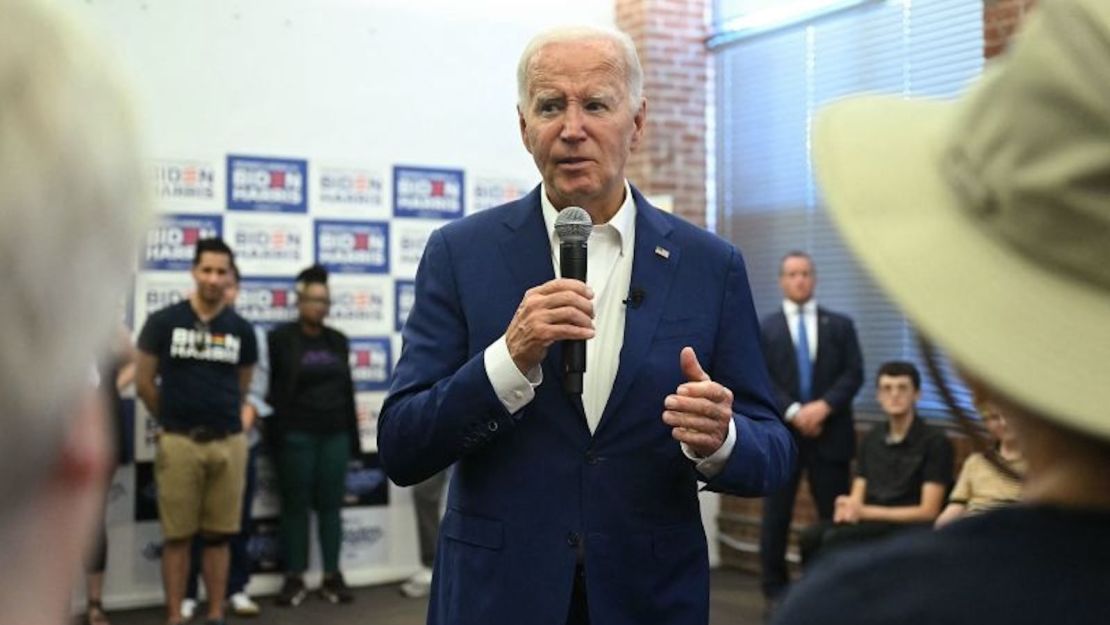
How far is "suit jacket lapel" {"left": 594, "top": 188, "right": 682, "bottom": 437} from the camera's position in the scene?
Answer: 2062 millimetres

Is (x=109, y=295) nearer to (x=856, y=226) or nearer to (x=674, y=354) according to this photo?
(x=856, y=226)

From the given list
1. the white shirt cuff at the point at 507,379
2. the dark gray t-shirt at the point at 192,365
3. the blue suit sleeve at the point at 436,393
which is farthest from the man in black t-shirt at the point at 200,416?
the white shirt cuff at the point at 507,379

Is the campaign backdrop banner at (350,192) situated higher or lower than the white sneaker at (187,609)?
higher

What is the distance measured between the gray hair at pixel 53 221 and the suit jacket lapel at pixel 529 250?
1.52 m

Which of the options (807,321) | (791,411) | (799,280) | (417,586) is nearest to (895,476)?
(791,411)

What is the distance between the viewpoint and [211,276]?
6.08 meters

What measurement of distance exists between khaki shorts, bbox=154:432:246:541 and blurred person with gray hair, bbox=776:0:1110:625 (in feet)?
18.7

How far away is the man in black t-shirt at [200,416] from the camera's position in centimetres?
605

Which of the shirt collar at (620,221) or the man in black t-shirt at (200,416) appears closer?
the shirt collar at (620,221)

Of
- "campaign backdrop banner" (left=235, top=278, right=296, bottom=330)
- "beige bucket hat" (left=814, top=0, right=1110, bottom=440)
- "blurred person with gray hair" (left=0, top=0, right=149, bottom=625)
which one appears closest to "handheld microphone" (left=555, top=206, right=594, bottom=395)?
"beige bucket hat" (left=814, top=0, right=1110, bottom=440)

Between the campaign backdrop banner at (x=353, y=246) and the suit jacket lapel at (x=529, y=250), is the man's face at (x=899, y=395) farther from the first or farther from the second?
the suit jacket lapel at (x=529, y=250)

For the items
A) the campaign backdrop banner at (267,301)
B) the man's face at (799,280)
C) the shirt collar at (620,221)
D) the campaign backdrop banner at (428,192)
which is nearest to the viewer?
the shirt collar at (620,221)

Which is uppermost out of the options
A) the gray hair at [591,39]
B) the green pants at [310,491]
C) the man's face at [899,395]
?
the gray hair at [591,39]

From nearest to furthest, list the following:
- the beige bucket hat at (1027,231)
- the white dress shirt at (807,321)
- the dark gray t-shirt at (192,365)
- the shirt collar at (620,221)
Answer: the beige bucket hat at (1027,231), the shirt collar at (620,221), the dark gray t-shirt at (192,365), the white dress shirt at (807,321)
